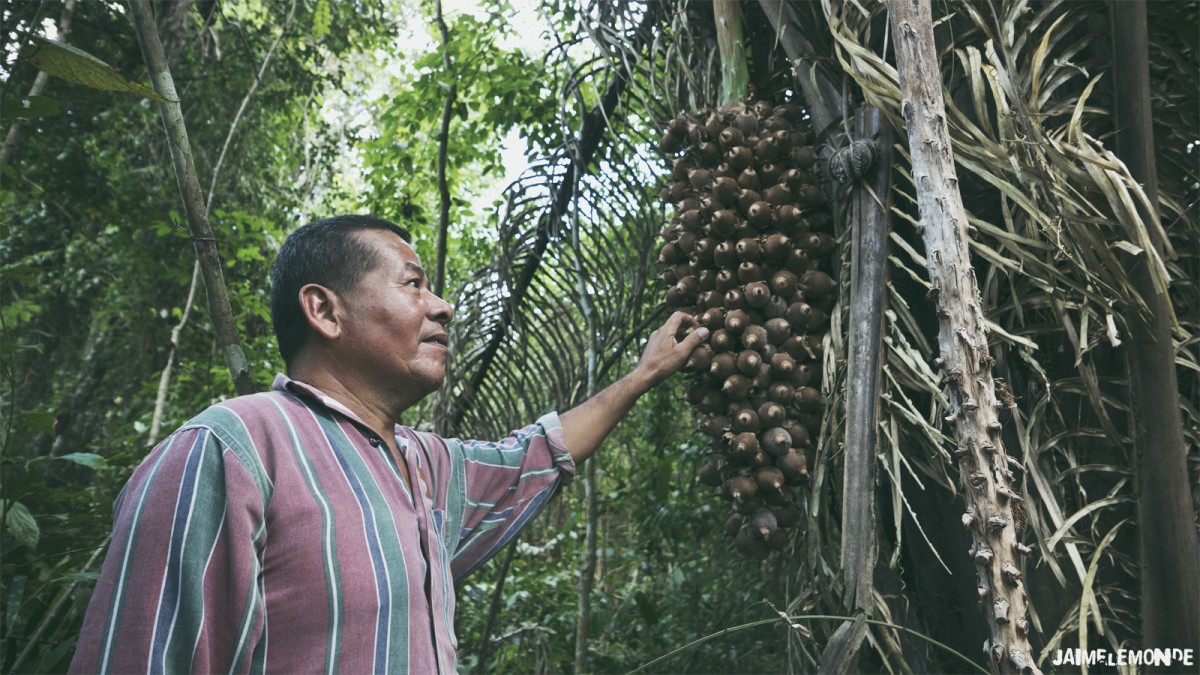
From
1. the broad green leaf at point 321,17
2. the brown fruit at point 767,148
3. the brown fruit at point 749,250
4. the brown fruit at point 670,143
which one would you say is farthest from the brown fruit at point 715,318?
the broad green leaf at point 321,17

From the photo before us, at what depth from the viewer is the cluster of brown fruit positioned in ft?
5.91

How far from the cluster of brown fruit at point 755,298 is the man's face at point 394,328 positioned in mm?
517

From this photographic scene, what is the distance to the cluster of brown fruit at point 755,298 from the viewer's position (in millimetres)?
1803

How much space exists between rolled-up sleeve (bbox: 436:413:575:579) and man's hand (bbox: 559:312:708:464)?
0.04 meters

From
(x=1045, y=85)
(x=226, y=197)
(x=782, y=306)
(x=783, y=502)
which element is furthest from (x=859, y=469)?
(x=226, y=197)

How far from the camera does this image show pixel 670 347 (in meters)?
2.03

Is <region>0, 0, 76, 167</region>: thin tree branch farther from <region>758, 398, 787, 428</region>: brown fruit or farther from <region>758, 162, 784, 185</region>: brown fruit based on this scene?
<region>758, 398, 787, 428</region>: brown fruit

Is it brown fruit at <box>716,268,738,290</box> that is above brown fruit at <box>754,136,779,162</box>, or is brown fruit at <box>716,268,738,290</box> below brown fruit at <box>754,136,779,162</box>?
below

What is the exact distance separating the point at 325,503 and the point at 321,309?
434 millimetres

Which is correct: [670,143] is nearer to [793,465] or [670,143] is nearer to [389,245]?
[389,245]

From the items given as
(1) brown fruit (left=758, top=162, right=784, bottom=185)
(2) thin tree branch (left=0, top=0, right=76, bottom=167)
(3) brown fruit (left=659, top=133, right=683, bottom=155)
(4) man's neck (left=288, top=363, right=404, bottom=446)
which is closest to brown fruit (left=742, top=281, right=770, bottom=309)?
(1) brown fruit (left=758, top=162, right=784, bottom=185)

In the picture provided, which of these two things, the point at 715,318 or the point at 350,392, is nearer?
the point at 350,392

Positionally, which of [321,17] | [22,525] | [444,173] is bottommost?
[22,525]

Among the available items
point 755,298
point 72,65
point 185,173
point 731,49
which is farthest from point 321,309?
point 731,49
